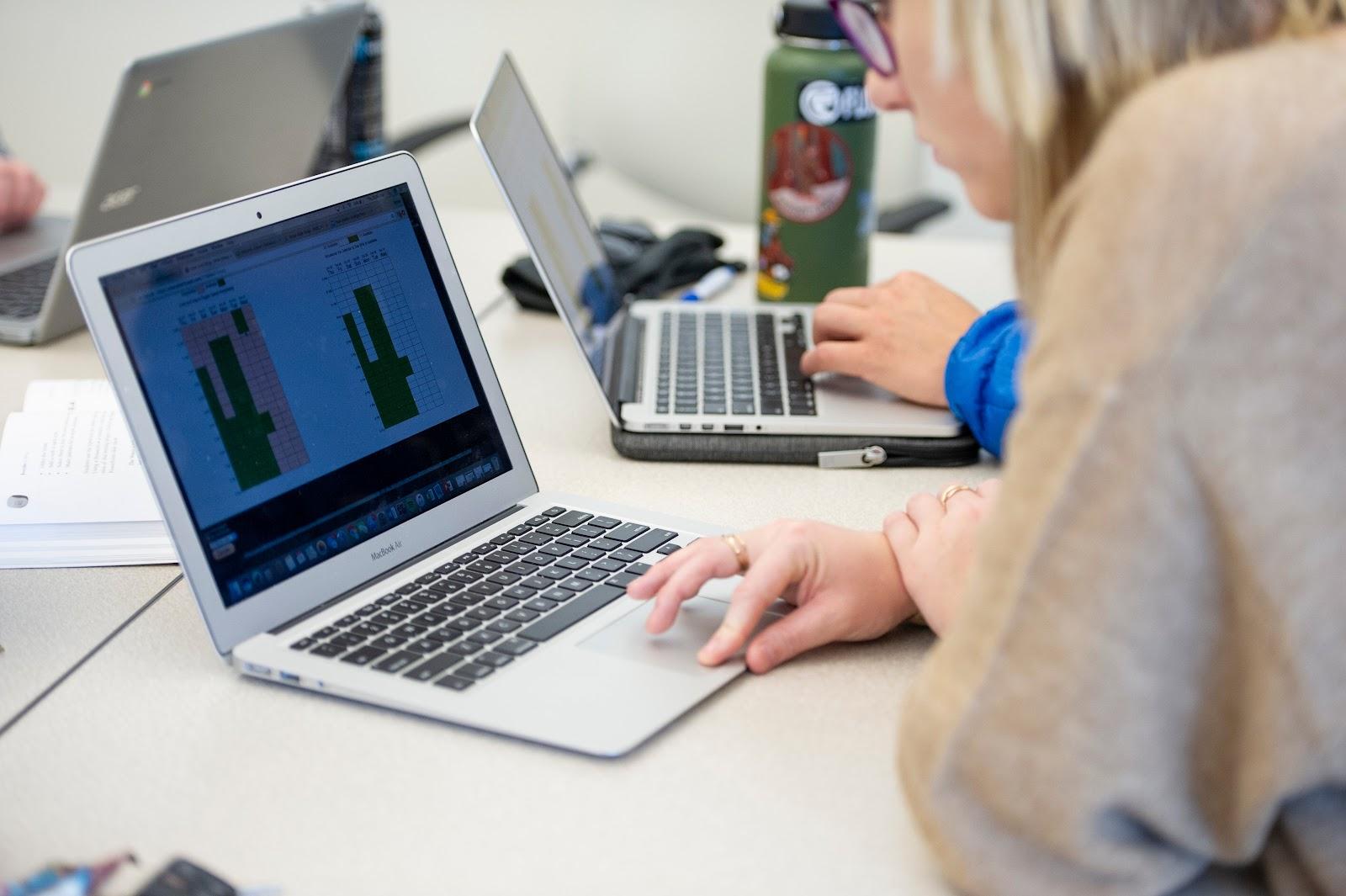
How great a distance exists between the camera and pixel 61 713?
0.76 meters

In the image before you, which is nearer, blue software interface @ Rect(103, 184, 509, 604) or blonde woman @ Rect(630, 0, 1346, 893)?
blonde woman @ Rect(630, 0, 1346, 893)

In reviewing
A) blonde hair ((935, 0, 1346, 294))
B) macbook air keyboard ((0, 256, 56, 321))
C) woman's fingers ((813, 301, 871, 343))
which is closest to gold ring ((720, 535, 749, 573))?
blonde hair ((935, 0, 1346, 294))

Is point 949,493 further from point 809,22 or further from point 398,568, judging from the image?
point 809,22

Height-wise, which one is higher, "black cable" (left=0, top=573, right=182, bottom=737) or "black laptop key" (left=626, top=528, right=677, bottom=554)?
"black cable" (left=0, top=573, right=182, bottom=737)

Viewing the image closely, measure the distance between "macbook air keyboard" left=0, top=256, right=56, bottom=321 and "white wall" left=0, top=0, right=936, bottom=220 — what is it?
1.21 m

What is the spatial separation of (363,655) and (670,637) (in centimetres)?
18

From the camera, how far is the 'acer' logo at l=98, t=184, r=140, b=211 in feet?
4.25

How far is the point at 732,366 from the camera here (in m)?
1.22

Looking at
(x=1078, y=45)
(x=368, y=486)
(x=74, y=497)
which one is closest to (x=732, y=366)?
(x=368, y=486)

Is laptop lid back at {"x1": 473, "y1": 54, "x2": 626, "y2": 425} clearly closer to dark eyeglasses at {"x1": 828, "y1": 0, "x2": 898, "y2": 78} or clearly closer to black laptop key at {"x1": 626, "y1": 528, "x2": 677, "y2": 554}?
black laptop key at {"x1": 626, "y1": 528, "x2": 677, "y2": 554}

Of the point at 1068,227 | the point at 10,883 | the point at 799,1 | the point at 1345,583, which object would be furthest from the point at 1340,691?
the point at 799,1

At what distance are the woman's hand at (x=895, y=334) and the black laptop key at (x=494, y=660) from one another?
0.51 m

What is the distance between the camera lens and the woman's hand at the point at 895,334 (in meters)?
1.16

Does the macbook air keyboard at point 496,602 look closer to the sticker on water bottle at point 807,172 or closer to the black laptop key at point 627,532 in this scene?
the black laptop key at point 627,532
